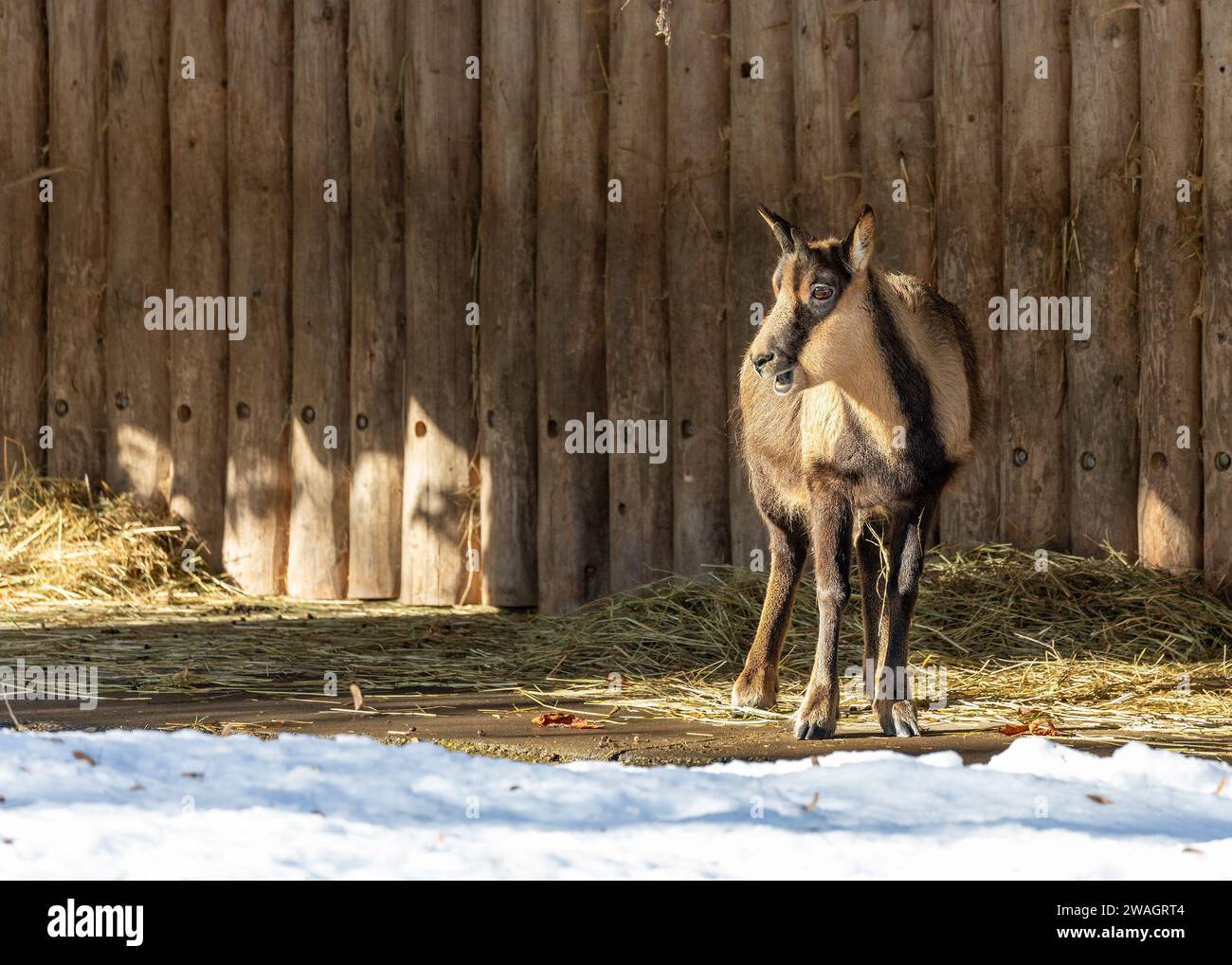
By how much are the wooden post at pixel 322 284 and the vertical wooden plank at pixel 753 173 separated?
Result: 234 cm

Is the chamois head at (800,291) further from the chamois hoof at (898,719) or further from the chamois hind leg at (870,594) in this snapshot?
the chamois hoof at (898,719)

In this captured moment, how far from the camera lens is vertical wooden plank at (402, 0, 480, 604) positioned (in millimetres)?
9109

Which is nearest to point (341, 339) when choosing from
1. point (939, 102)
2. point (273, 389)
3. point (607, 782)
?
point (273, 389)

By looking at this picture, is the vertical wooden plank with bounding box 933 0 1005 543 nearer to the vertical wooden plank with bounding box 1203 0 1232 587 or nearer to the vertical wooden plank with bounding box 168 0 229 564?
the vertical wooden plank with bounding box 1203 0 1232 587

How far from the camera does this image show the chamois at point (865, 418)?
5496 millimetres

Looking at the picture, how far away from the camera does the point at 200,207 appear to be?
970 centimetres

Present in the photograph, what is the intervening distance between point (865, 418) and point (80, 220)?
19.8 feet

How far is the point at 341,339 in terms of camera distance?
9.42m

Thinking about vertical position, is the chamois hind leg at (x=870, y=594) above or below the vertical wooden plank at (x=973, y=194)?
below

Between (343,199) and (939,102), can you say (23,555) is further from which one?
(939,102)

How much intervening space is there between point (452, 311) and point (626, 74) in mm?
1578

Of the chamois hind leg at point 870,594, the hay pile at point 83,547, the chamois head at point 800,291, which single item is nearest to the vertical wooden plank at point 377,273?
the hay pile at point 83,547

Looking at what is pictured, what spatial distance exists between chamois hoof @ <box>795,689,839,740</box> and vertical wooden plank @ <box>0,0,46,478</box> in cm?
619

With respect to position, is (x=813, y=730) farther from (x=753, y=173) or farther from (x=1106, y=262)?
(x=753, y=173)
